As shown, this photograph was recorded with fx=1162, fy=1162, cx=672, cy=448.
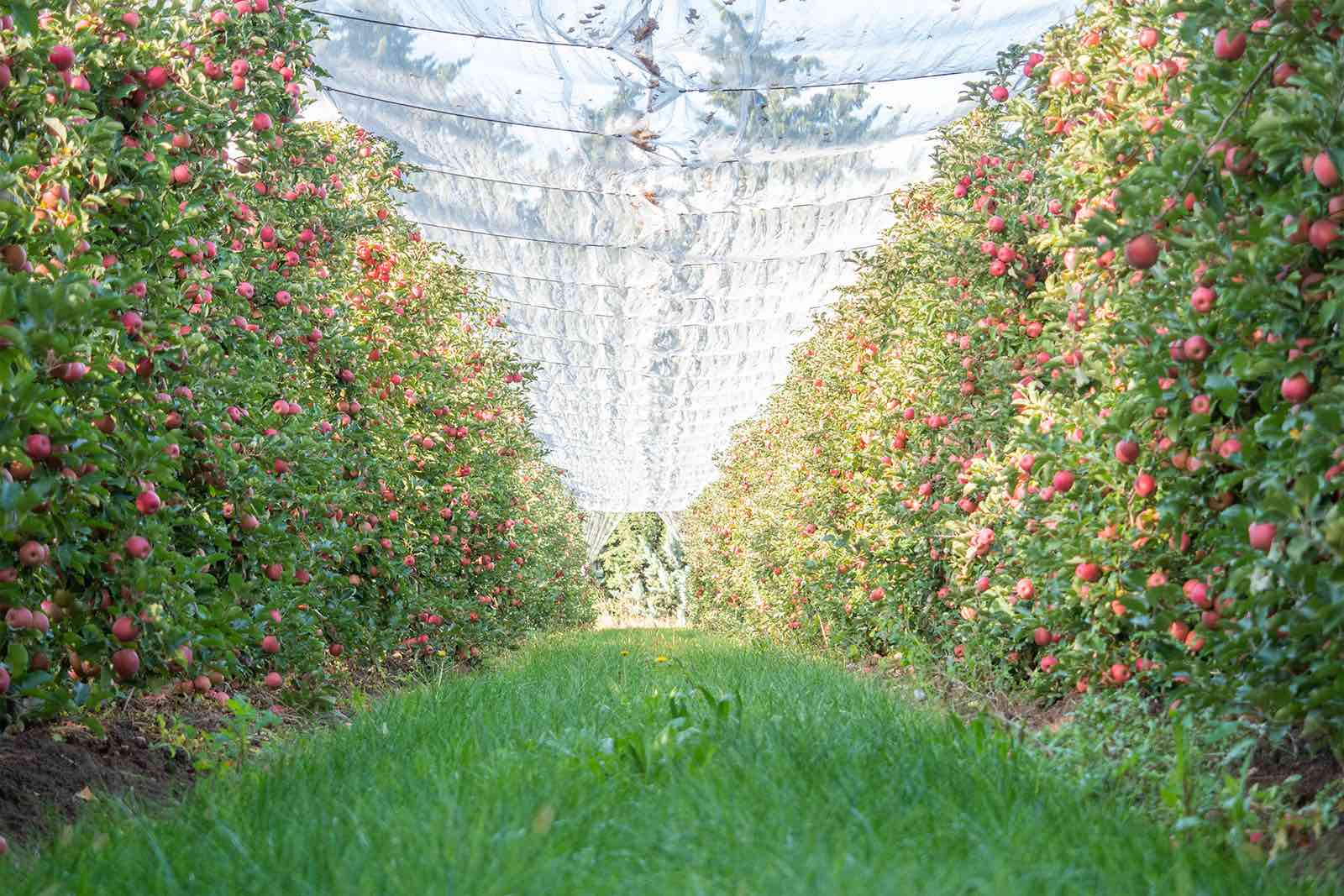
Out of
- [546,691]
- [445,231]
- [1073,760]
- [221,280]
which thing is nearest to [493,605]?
[445,231]

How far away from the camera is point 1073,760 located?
3.18 metres

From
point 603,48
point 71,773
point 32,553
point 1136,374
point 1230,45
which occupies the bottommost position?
point 71,773

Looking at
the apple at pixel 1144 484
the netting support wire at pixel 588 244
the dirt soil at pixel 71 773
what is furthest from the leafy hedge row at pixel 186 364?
the apple at pixel 1144 484

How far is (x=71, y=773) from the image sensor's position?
3539 mm

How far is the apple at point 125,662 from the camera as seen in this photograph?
329 centimetres

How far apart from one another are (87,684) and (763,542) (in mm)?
9906

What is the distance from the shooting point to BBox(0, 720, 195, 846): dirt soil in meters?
3.09

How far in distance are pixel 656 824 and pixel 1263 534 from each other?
148 centimetres

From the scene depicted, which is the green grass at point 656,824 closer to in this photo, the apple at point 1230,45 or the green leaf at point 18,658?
the green leaf at point 18,658

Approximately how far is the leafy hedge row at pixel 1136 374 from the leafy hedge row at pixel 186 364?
2689mm

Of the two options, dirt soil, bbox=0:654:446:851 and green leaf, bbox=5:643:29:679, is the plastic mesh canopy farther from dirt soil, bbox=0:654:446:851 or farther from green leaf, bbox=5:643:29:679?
green leaf, bbox=5:643:29:679

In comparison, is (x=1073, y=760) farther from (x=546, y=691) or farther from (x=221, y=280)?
(x=221, y=280)

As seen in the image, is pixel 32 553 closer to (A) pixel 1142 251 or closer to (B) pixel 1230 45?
(A) pixel 1142 251

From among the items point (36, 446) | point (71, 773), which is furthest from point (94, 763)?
point (36, 446)
